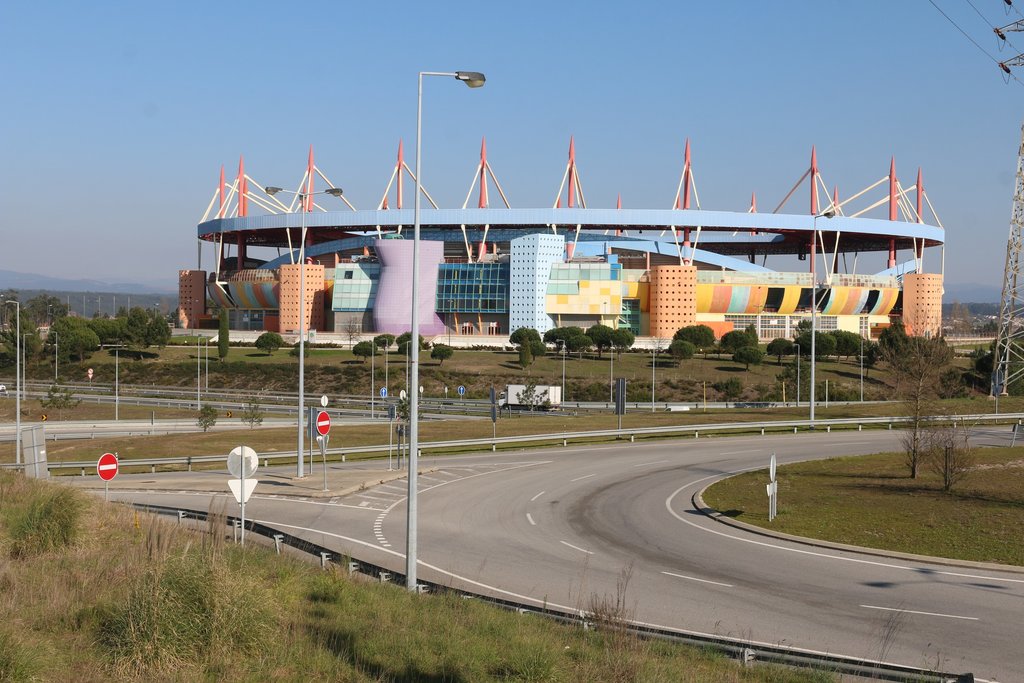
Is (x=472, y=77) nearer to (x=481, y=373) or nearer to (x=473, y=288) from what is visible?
(x=481, y=373)

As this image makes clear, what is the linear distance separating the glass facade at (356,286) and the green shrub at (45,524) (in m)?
100

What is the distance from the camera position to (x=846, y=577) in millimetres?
17484

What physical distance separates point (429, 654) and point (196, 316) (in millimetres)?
132268

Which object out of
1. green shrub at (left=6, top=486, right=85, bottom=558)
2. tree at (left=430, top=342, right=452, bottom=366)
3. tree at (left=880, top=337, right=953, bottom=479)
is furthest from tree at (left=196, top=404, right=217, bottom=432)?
green shrub at (left=6, top=486, right=85, bottom=558)

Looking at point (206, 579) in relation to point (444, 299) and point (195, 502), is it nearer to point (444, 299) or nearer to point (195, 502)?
Answer: point (195, 502)

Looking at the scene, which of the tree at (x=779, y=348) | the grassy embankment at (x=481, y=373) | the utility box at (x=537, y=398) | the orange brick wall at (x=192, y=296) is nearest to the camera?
the utility box at (x=537, y=398)

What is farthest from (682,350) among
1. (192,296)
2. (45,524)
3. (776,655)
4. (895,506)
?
(192,296)

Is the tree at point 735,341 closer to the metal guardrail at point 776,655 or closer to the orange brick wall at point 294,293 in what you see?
the orange brick wall at point 294,293

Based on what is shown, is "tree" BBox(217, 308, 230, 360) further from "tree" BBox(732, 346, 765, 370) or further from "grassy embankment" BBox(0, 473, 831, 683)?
"grassy embankment" BBox(0, 473, 831, 683)

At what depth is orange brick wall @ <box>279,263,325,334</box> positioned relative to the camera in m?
117

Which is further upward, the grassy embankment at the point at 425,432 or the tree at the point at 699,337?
the tree at the point at 699,337

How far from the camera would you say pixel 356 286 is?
383ft

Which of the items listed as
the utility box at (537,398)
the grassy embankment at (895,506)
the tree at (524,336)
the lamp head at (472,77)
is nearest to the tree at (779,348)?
the tree at (524,336)

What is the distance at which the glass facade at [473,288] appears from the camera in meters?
114
